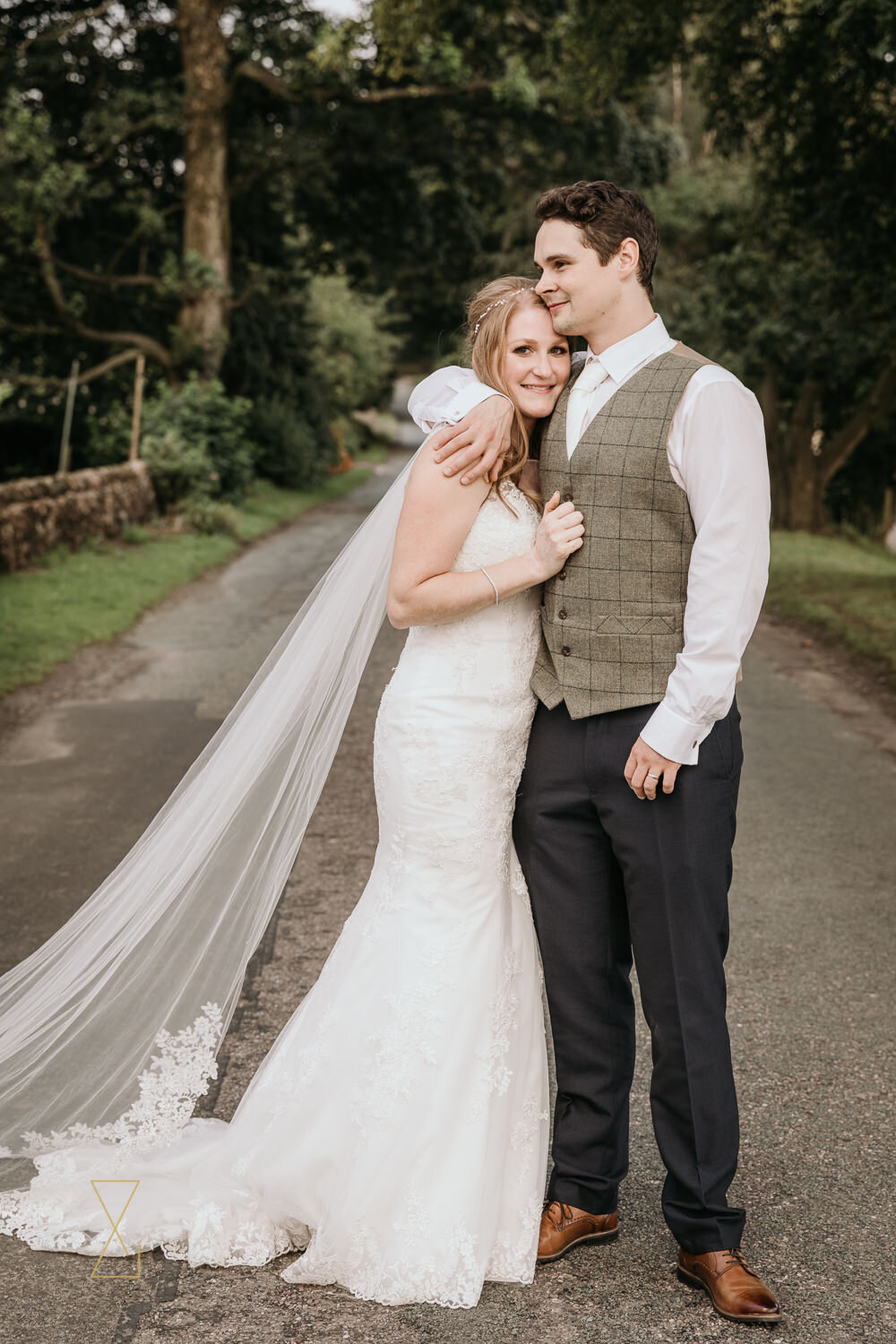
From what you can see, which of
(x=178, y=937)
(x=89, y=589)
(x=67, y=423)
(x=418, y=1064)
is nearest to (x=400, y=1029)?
(x=418, y=1064)

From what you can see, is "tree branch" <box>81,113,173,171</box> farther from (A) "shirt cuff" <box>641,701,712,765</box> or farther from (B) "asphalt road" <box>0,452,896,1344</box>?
(A) "shirt cuff" <box>641,701,712,765</box>

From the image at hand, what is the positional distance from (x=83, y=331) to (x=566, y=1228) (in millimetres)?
20050

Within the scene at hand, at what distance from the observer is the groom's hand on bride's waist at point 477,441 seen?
2791 millimetres

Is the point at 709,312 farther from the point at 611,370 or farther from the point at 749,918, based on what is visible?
the point at 611,370

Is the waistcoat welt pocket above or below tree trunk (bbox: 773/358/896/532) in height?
below

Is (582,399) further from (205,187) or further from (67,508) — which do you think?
(205,187)

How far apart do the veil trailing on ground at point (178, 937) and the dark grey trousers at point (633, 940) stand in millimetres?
700

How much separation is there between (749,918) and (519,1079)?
2.45 meters

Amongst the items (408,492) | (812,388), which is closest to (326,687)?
(408,492)

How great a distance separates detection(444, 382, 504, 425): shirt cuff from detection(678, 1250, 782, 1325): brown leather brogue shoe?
196cm

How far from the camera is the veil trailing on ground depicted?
321 cm

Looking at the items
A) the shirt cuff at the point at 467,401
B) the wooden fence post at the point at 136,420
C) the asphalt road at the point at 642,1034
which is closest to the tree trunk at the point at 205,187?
the wooden fence post at the point at 136,420

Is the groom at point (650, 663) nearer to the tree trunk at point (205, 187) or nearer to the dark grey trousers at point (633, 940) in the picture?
the dark grey trousers at point (633, 940)

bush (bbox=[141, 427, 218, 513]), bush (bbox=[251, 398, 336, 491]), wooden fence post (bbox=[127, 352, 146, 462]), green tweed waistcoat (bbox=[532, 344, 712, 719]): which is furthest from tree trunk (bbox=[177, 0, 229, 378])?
green tweed waistcoat (bbox=[532, 344, 712, 719])
